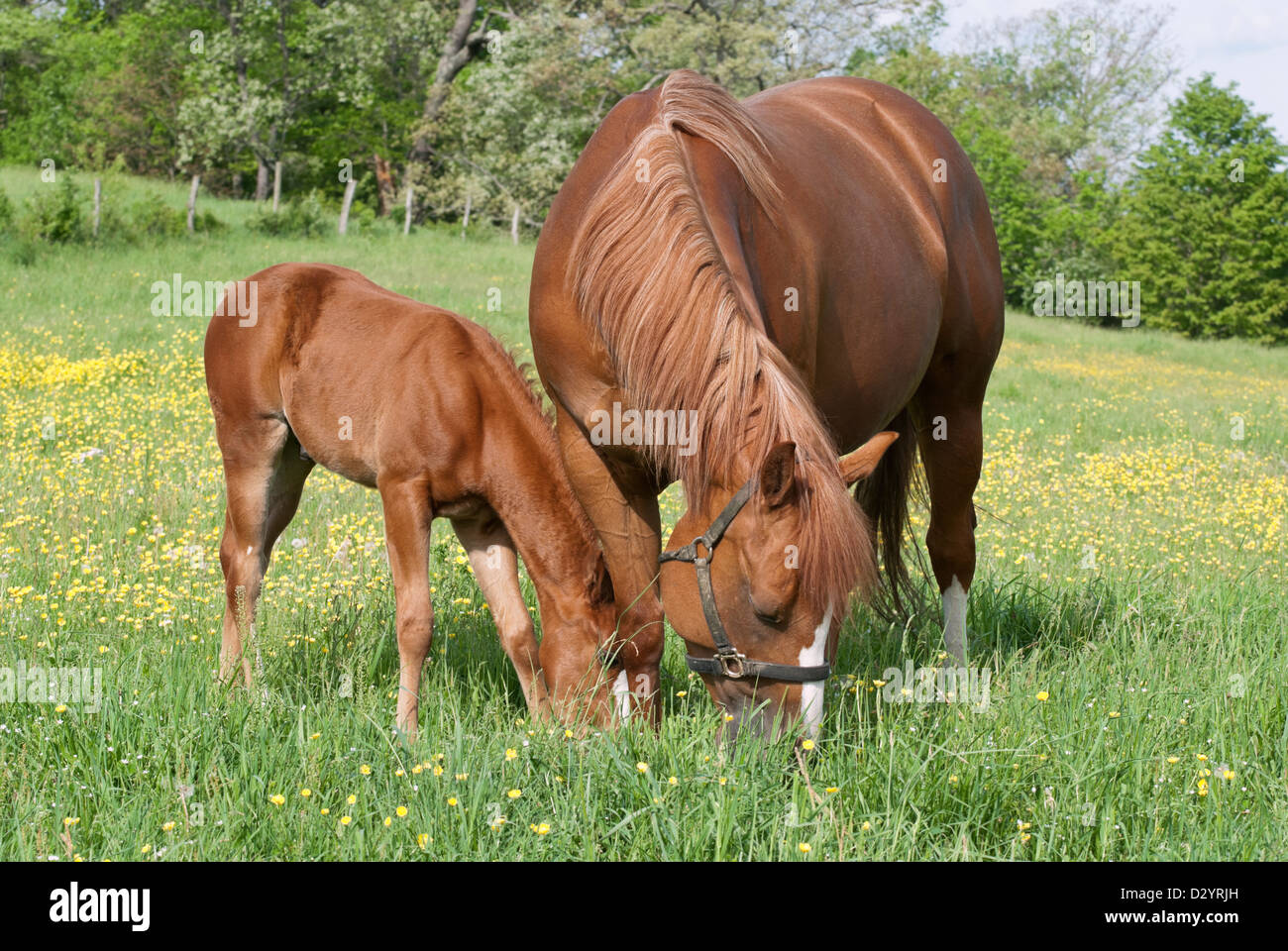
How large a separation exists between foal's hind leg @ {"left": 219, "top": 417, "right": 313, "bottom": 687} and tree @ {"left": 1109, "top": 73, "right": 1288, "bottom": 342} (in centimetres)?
3168

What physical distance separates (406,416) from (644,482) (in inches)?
42.3

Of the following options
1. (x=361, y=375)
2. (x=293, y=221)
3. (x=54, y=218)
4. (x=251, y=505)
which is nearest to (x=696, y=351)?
(x=361, y=375)

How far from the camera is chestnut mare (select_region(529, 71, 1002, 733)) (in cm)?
261

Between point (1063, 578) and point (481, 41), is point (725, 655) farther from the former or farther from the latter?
point (481, 41)

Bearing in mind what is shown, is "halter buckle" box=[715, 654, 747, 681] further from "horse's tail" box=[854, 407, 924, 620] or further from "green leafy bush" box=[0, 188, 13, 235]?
"green leafy bush" box=[0, 188, 13, 235]

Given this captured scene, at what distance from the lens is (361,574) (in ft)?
16.6

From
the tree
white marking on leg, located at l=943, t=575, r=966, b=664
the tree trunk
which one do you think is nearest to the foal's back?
white marking on leg, located at l=943, t=575, r=966, b=664

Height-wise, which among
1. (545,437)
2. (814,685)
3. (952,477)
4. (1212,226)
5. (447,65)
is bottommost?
(814,685)

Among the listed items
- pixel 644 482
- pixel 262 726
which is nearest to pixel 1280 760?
pixel 644 482

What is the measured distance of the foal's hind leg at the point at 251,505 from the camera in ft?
14.1

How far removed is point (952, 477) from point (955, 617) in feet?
1.93

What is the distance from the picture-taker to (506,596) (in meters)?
3.89

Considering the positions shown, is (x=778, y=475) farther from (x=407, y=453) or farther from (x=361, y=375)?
(x=361, y=375)

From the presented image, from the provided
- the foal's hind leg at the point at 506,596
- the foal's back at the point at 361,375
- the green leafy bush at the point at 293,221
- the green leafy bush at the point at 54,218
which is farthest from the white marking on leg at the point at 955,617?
the green leafy bush at the point at 293,221
